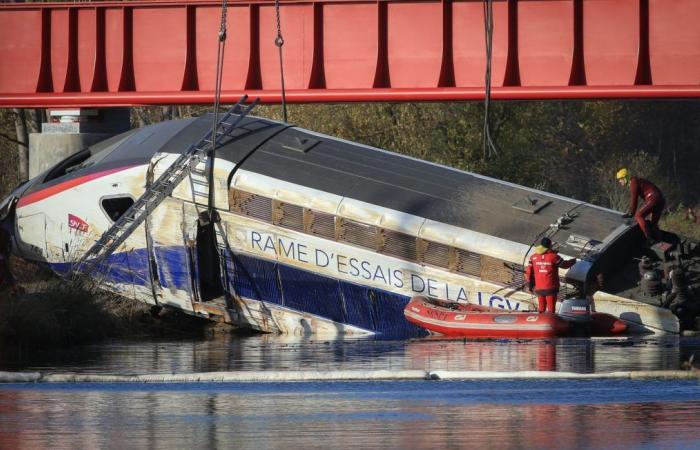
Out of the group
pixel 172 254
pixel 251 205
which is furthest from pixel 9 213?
pixel 251 205

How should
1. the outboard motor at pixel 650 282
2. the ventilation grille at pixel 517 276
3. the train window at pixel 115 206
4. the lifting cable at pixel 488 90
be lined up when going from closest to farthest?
the lifting cable at pixel 488 90 < the outboard motor at pixel 650 282 < the ventilation grille at pixel 517 276 < the train window at pixel 115 206

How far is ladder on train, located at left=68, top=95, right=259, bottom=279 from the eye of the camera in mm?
24938

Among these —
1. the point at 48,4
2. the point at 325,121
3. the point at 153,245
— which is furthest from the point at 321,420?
the point at 325,121

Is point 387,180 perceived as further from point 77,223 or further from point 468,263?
point 77,223

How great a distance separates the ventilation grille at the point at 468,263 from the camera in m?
23.5

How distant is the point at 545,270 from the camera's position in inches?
894

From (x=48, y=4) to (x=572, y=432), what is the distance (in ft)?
77.6

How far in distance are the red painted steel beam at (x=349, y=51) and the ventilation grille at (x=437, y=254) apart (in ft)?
23.6

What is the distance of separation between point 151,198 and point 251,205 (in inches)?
74.5

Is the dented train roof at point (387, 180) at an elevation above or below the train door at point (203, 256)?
above

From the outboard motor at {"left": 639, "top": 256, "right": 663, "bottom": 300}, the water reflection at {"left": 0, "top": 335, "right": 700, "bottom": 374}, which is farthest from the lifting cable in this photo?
the outboard motor at {"left": 639, "top": 256, "right": 663, "bottom": 300}

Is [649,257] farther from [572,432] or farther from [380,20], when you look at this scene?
[572,432]

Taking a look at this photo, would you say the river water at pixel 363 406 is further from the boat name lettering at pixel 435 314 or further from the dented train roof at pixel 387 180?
the dented train roof at pixel 387 180

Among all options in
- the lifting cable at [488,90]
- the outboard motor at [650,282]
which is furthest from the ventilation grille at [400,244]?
the outboard motor at [650,282]
